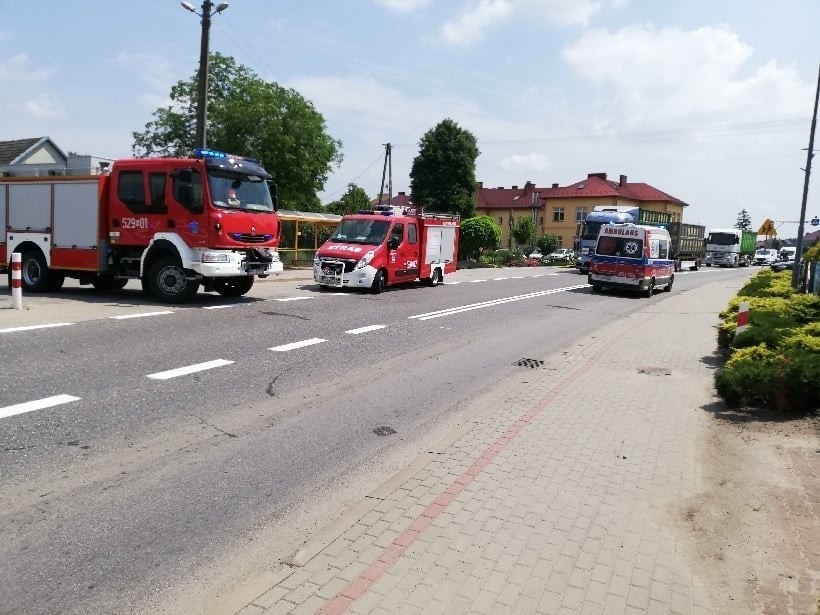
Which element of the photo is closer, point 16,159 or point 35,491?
point 35,491

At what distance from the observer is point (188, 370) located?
27.2 ft

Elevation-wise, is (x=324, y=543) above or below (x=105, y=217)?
below

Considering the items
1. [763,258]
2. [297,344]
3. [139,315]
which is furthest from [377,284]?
[763,258]

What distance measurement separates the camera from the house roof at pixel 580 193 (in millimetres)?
87500

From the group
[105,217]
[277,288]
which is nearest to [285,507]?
[105,217]

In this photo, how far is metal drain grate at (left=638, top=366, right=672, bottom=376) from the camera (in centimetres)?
995

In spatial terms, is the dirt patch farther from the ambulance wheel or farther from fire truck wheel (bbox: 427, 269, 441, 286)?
fire truck wheel (bbox: 427, 269, 441, 286)

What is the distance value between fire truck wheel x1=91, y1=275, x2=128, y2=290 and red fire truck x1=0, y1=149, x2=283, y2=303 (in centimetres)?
4

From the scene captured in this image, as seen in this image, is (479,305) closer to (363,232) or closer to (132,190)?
(363,232)

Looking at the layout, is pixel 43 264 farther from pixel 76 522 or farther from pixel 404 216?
pixel 76 522

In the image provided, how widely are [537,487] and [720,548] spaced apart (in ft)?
4.28

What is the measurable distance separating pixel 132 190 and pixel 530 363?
30.6 feet

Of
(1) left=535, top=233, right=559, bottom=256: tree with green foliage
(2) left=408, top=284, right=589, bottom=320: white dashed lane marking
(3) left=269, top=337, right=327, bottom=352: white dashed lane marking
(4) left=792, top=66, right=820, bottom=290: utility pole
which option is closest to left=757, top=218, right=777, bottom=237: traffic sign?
(4) left=792, top=66, right=820, bottom=290: utility pole

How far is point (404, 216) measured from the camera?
21000 mm
